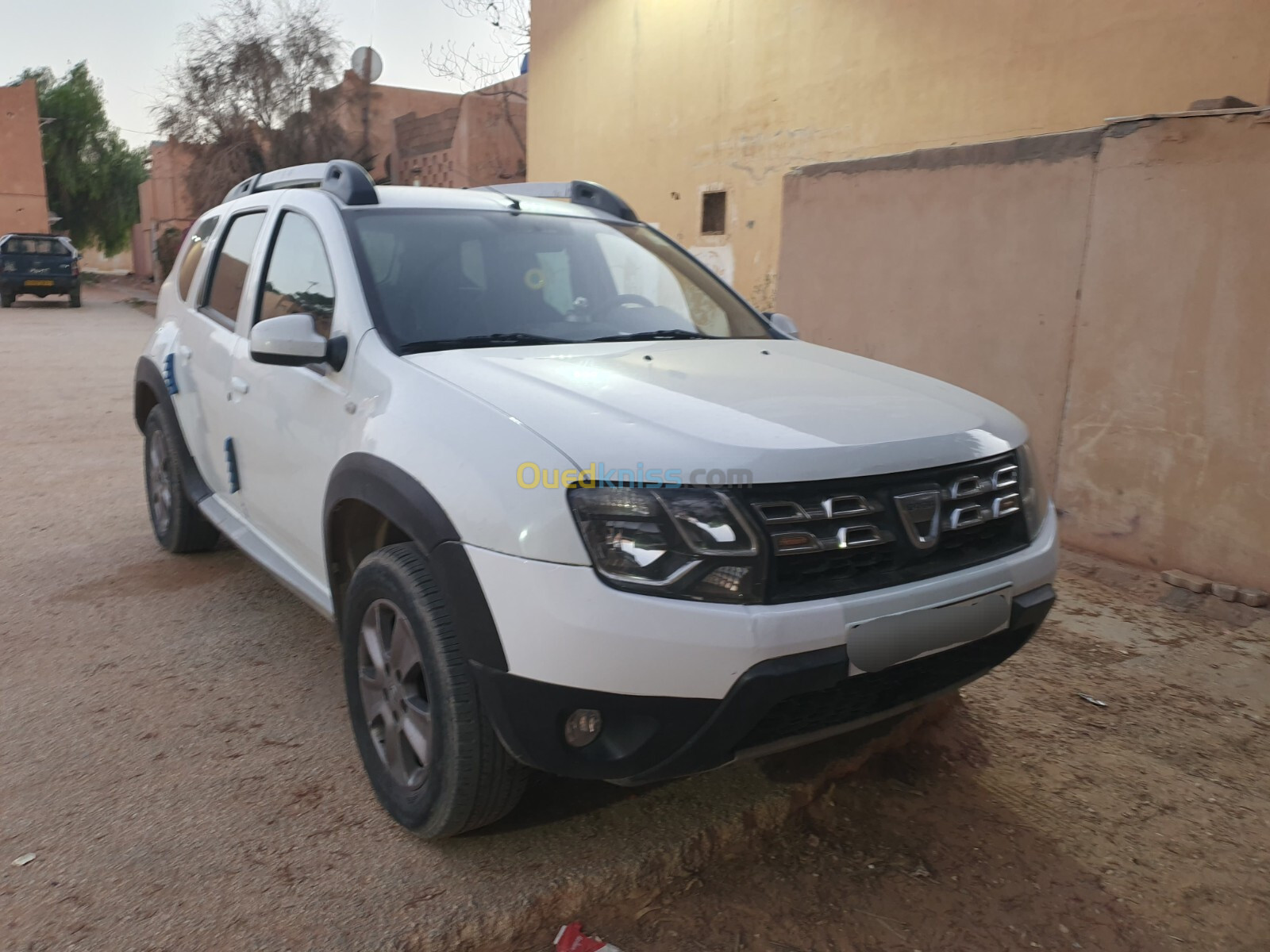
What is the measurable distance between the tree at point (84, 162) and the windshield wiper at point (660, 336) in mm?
41793

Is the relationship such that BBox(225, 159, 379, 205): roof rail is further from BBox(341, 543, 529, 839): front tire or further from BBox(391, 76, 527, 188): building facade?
BBox(391, 76, 527, 188): building facade

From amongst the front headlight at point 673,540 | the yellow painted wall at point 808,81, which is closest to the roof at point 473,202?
the front headlight at point 673,540

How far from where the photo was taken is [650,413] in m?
2.26

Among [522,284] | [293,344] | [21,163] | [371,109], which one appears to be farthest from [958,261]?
[21,163]

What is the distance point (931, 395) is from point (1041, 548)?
52 cm

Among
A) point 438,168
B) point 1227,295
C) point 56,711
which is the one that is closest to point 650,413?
point 56,711

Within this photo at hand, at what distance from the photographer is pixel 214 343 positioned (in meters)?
3.91

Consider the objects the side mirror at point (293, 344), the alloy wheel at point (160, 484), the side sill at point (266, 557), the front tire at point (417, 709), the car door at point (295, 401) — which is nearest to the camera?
the front tire at point (417, 709)

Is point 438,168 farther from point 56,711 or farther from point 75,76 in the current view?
point 75,76

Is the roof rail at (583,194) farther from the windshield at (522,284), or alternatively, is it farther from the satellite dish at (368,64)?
the satellite dish at (368,64)

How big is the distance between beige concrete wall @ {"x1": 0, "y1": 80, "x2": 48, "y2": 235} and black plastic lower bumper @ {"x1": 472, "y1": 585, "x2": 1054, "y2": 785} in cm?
3631

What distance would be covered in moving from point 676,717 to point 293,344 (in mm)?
1538

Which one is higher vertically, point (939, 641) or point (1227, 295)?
point (1227, 295)

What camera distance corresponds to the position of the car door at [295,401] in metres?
2.88
